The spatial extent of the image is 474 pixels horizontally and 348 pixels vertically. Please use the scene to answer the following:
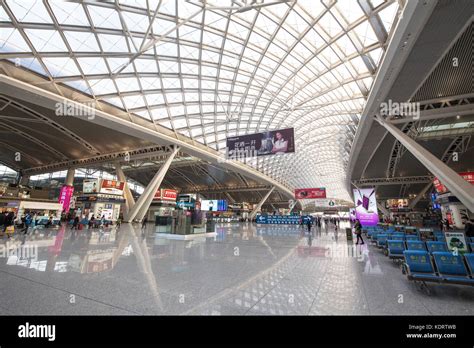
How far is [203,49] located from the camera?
19359 mm

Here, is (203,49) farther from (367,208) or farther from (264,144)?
(367,208)

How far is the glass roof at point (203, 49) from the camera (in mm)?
14258

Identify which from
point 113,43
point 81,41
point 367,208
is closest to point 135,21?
point 113,43

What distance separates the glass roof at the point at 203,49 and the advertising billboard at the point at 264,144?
675 centimetres

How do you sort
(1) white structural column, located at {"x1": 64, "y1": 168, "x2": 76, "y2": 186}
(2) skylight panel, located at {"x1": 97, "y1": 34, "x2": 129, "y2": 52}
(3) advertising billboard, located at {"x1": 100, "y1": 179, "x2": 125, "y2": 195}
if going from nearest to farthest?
(2) skylight panel, located at {"x1": 97, "y1": 34, "x2": 129, "y2": 52} → (3) advertising billboard, located at {"x1": 100, "y1": 179, "x2": 125, "y2": 195} → (1) white structural column, located at {"x1": 64, "y1": 168, "x2": 76, "y2": 186}

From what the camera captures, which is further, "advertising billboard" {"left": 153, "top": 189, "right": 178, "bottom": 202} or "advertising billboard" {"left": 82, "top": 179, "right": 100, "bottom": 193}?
"advertising billboard" {"left": 153, "top": 189, "right": 178, "bottom": 202}

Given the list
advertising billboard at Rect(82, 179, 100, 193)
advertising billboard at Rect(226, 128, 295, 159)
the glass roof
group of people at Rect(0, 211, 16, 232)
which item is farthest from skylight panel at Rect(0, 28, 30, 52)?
advertising billboard at Rect(226, 128, 295, 159)

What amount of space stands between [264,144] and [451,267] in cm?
1340

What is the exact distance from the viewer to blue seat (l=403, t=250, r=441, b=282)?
4.86m

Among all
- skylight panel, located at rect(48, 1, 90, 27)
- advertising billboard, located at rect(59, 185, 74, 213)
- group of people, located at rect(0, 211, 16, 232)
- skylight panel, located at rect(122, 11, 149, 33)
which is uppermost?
skylight panel, located at rect(122, 11, 149, 33)

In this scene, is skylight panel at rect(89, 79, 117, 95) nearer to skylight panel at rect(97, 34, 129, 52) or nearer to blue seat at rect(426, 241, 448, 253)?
skylight panel at rect(97, 34, 129, 52)

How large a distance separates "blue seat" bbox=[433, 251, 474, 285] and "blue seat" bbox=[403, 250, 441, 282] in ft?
0.57

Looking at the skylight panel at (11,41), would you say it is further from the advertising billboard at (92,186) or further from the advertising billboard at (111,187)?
the advertising billboard at (111,187)

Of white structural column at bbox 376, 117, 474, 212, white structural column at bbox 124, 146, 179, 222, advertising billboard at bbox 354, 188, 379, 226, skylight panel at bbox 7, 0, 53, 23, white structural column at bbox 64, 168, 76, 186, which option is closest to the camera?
white structural column at bbox 376, 117, 474, 212
